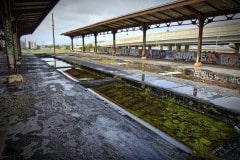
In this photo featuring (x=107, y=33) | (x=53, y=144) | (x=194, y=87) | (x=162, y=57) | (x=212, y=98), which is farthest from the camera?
(x=107, y=33)

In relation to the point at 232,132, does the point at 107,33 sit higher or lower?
higher

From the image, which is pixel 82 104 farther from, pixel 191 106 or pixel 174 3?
pixel 174 3

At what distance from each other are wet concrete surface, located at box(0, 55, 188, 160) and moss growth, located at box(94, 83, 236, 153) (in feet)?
2.76

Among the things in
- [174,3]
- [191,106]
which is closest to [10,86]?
[191,106]

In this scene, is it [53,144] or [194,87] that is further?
[194,87]

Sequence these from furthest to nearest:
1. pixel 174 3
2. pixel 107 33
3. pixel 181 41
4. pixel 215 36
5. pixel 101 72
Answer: pixel 181 41 → pixel 107 33 → pixel 215 36 → pixel 174 3 → pixel 101 72

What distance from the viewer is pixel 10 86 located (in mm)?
9797

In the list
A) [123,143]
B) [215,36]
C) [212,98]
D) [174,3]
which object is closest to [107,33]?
[215,36]

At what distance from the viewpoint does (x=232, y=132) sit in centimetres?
526

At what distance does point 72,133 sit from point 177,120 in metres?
3.28

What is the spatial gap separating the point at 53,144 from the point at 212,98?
626cm

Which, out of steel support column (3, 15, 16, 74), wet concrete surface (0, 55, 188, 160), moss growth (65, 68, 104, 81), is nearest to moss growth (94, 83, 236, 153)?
wet concrete surface (0, 55, 188, 160)

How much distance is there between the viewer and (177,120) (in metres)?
5.98

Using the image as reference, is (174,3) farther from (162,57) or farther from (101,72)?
(162,57)
